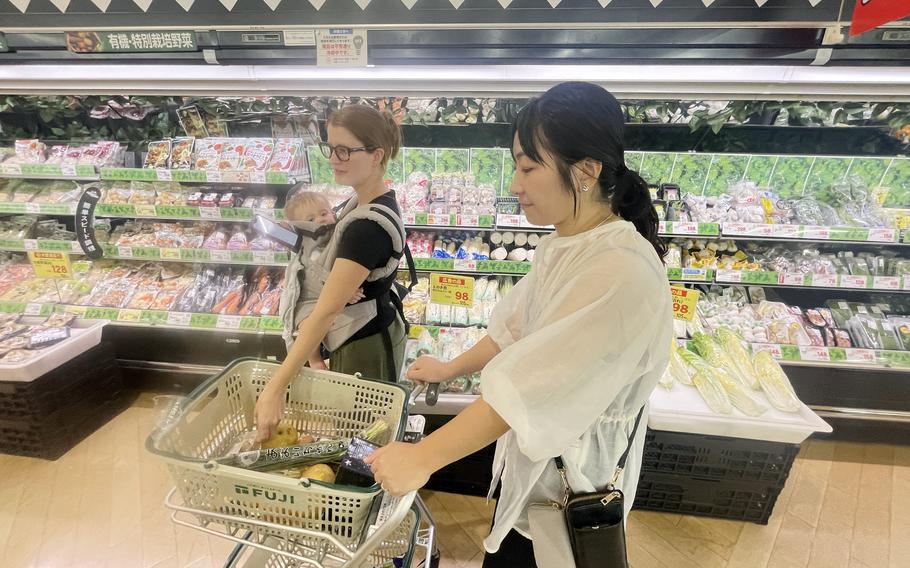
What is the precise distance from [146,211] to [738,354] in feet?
11.6

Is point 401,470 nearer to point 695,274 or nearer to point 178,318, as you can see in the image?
point 695,274

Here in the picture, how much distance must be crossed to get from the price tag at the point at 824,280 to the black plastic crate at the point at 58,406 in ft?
13.9

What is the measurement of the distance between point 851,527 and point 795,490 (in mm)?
257

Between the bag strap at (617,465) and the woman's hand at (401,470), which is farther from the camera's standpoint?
the bag strap at (617,465)

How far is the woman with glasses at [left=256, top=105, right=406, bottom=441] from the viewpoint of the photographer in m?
1.38

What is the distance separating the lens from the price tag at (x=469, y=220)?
99.0 inches

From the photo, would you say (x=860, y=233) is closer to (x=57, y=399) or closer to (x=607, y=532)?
(x=607, y=532)

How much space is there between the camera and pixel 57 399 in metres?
2.54

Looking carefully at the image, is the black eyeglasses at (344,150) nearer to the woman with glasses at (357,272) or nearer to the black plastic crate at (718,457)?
the woman with glasses at (357,272)

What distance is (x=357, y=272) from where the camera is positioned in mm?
1483

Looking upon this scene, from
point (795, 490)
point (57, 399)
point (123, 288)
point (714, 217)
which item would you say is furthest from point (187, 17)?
point (795, 490)

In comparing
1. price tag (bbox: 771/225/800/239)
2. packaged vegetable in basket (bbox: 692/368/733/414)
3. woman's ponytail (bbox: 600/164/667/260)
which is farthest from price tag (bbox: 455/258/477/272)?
price tag (bbox: 771/225/800/239)

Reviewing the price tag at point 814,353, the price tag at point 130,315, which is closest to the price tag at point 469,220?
the price tag at point 814,353

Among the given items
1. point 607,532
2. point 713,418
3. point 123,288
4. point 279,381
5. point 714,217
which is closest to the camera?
point 607,532
